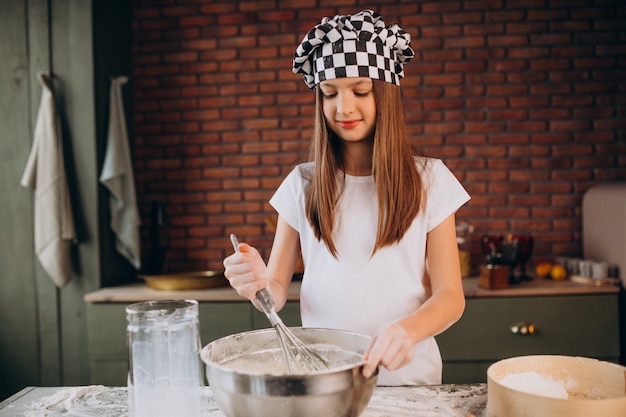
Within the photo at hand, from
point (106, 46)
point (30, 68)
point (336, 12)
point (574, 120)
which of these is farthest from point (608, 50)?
point (30, 68)

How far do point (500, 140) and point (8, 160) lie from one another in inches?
97.9

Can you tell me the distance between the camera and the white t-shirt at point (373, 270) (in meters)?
1.47

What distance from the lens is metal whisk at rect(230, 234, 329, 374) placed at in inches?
40.9

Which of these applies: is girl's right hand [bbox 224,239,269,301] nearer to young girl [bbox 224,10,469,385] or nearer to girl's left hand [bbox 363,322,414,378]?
girl's left hand [bbox 363,322,414,378]

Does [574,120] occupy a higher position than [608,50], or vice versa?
[608,50]

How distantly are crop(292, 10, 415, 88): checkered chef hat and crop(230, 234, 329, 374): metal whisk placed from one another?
21.6 inches

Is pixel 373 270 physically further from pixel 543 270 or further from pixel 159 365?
pixel 543 270

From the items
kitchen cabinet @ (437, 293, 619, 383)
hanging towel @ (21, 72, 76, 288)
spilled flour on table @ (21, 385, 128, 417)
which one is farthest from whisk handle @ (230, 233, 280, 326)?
hanging towel @ (21, 72, 76, 288)

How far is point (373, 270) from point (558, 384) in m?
0.55

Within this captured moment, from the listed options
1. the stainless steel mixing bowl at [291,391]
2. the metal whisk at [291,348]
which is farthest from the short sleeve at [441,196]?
Result: the stainless steel mixing bowl at [291,391]

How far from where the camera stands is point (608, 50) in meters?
3.03

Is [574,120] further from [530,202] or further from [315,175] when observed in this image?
[315,175]

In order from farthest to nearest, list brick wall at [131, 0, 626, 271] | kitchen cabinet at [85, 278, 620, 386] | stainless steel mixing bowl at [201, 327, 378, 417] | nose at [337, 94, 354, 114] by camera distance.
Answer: brick wall at [131, 0, 626, 271] < kitchen cabinet at [85, 278, 620, 386] < nose at [337, 94, 354, 114] < stainless steel mixing bowl at [201, 327, 378, 417]

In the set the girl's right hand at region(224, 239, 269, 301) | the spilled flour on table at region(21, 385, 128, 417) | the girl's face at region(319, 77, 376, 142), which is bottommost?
the spilled flour on table at region(21, 385, 128, 417)
